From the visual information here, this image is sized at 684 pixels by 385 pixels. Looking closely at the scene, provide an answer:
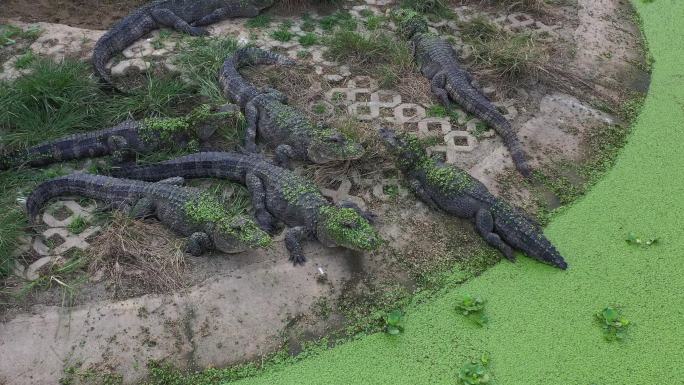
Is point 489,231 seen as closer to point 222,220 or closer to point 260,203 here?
point 260,203

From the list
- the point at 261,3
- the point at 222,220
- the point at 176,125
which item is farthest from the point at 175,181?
the point at 261,3

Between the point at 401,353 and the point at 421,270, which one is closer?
the point at 401,353

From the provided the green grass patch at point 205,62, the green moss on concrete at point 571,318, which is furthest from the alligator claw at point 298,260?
the green grass patch at point 205,62

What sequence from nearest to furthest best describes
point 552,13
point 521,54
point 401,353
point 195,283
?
point 401,353, point 195,283, point 521,54, point 552,13

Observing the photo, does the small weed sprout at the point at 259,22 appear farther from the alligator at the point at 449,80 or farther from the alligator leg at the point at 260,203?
the alligator leg at the point at 260,203

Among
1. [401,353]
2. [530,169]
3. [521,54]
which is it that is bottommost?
[401,353]

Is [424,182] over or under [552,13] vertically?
under

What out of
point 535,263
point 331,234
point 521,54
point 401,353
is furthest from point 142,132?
point 521,54

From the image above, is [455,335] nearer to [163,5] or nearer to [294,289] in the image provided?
[294,289]
